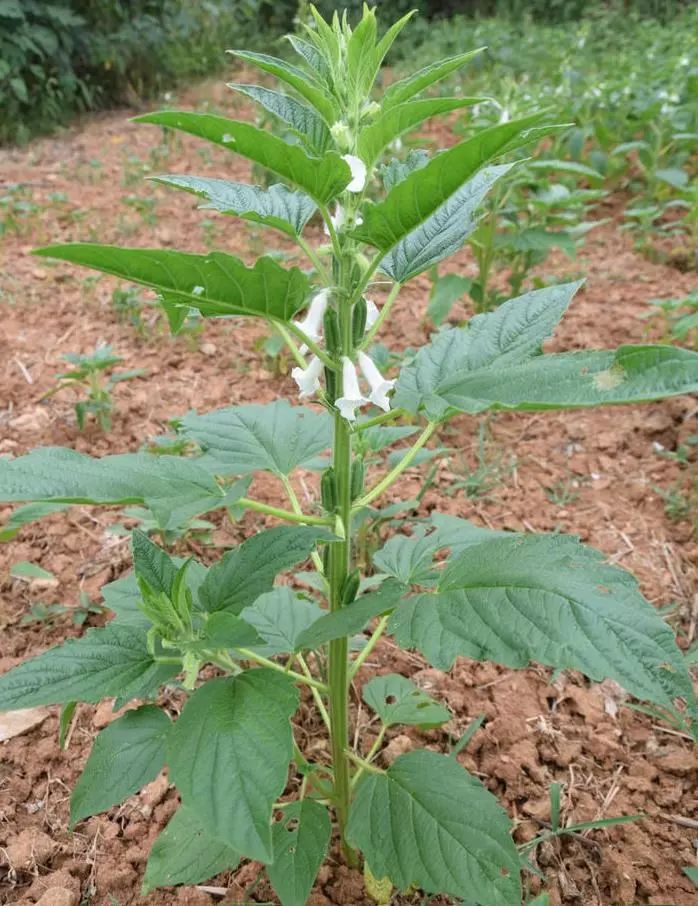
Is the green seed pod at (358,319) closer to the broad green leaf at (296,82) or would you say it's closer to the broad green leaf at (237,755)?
the broad green leaf at (296,82)

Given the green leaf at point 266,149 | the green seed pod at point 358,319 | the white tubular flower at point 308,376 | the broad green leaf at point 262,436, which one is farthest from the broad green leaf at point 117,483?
the green leaf at point 266,149

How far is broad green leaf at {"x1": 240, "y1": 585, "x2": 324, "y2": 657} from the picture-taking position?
1.42m

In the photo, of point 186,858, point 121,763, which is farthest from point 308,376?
point 186,858

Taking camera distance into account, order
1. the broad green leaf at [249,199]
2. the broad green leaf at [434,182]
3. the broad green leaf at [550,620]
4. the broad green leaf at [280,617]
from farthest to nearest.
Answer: the broad green leaf at [280,617]
the broad green leaf at [249,199]
the broad green leaf at [550,620]
the broad green leaf at [434,182]

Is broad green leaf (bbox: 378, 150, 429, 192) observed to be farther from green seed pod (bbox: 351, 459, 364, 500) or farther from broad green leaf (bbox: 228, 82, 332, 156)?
green seed pod (bbox: 351, 459, 364, 500)

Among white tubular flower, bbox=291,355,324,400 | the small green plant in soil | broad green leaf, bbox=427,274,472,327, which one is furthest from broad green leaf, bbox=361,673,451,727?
broad green leaf, bbox=427,274,472,327

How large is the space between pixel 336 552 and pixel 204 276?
0.56 metres

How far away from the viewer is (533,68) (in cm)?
745

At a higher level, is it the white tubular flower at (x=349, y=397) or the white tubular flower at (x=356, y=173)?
the white tubular flower at (x=356, y=173)

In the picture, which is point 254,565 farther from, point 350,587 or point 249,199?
point 249,199

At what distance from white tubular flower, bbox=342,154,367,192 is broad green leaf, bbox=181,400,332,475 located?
0.51 meters

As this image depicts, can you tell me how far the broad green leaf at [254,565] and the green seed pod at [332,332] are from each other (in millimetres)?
298

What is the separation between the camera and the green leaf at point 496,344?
1.16m

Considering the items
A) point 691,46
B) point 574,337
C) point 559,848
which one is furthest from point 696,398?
point 691,46
